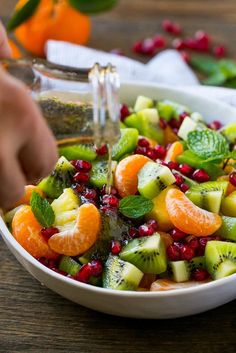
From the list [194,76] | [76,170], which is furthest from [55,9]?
[76,170]

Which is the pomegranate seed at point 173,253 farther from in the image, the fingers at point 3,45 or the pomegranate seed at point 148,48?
the pomegranate seed at point 148,48

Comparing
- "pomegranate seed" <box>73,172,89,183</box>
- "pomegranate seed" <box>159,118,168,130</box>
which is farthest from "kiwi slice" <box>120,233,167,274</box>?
"pomegranate seed" <box>159,118,168,130</box>

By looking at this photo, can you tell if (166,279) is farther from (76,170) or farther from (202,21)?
(202,21)

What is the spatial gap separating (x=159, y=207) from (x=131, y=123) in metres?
0.42

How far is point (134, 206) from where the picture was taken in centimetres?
163

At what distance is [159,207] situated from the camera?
166 centimetres

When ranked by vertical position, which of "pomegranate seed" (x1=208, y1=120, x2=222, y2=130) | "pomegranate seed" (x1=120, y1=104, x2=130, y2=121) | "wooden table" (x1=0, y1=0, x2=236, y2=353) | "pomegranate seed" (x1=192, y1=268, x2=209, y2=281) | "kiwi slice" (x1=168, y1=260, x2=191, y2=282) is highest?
"pomegranate seed" (x1=120, y1=104, x2=130, y2=121)

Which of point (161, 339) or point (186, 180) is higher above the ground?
point (186, 180)

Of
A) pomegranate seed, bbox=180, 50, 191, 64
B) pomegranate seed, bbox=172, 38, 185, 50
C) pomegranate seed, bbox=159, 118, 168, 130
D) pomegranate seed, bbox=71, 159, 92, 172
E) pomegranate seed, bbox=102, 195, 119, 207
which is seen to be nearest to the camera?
pomegranate seed, bbox=102, 195, 119, 207

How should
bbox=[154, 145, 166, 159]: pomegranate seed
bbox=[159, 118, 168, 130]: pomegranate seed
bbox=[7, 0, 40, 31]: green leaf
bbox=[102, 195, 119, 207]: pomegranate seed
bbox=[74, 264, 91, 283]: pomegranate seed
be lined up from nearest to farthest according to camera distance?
bbox=[74, 264, 91, 283]: pomegranate seed → bbox=[102, 195, 119, 207]: pomegranate seed → bbox=[154, 145, 166, 159]: pomegranate seed → bbox=[159, 118, 168, 130]: pomegranate seed → bbox=[7, 0, 40, 31]: green leaf

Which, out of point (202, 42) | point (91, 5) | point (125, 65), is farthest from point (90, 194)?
point (202, 42)

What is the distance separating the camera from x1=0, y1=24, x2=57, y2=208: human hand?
43.1 inches

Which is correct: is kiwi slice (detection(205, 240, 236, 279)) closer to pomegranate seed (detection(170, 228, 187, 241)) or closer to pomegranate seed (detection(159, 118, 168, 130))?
pomegranate seed (detection(170, 228, 187, 241))

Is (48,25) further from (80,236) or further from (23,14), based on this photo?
(80,236)
